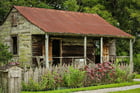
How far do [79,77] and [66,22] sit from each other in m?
9.27

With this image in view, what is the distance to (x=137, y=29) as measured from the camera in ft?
143

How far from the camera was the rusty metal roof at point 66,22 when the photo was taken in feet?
76.5

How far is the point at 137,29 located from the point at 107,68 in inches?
994

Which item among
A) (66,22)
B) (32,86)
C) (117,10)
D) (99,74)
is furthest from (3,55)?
(117,10)

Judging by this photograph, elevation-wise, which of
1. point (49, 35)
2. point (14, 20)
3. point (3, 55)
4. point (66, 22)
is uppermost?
point (14, 20)

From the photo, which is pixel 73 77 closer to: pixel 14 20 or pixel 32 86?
pixel 32 86

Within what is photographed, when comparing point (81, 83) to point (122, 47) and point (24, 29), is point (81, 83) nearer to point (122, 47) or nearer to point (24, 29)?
point (24, 29)

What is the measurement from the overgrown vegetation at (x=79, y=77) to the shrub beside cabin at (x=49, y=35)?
12.9ft

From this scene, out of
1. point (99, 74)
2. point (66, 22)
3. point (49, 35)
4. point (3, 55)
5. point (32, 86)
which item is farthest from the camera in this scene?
point (66, 22)

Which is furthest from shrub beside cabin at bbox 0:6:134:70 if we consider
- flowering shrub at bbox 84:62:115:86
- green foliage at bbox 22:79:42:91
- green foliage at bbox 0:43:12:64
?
green foliage at bbox 22:79:42:91

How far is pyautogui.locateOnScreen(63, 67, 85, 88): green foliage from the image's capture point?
1745 cm

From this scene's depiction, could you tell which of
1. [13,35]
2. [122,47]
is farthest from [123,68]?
[122,47]

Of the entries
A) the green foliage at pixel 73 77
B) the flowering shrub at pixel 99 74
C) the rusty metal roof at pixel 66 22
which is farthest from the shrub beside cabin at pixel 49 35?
the green foliage at pixel 73 77

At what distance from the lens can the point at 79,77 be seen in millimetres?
17562
